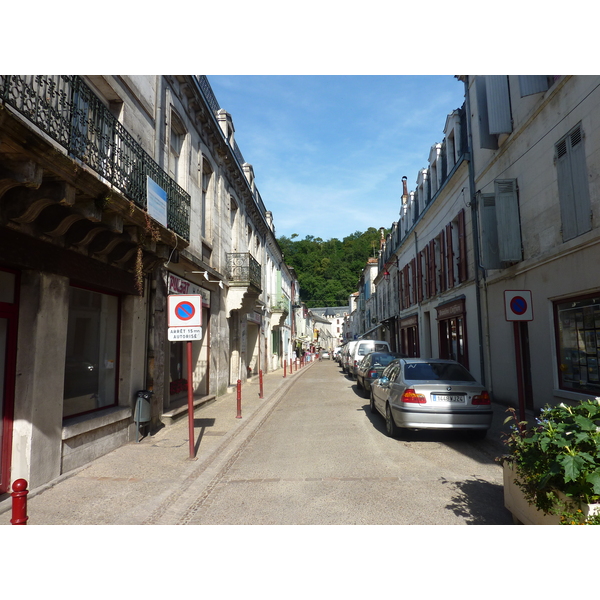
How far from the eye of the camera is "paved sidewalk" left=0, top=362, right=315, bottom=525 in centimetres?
466

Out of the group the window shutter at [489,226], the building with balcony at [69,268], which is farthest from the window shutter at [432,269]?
the building with balcony at [69,268]

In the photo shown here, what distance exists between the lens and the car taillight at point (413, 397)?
7.84 meters

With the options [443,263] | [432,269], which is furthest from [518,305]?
[432,269]

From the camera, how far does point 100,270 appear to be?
7148 millimetres

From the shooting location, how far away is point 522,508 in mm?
3979

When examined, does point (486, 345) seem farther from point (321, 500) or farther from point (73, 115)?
point (73, 115)

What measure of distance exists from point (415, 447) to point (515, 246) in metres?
6.25

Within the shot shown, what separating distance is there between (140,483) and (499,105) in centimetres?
1210

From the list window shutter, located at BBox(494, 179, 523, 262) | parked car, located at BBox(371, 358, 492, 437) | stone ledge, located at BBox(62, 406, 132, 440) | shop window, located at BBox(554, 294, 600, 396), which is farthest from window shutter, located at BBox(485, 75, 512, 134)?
stone ledge, located at BBox(62, 406, 132, 440)

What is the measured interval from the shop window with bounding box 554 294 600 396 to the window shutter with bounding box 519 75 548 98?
186 inches

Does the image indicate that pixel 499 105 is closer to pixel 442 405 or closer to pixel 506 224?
pixel 506 224

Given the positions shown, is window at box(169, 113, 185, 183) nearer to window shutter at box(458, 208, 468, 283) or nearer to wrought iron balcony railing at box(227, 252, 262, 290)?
wrought iron balcony railing at box(227, 252, 262, 290)

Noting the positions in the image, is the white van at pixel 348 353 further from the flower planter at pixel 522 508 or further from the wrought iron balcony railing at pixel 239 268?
the flower planter at pixel 522 508

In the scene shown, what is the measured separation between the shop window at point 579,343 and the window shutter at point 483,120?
5417 millimetres
